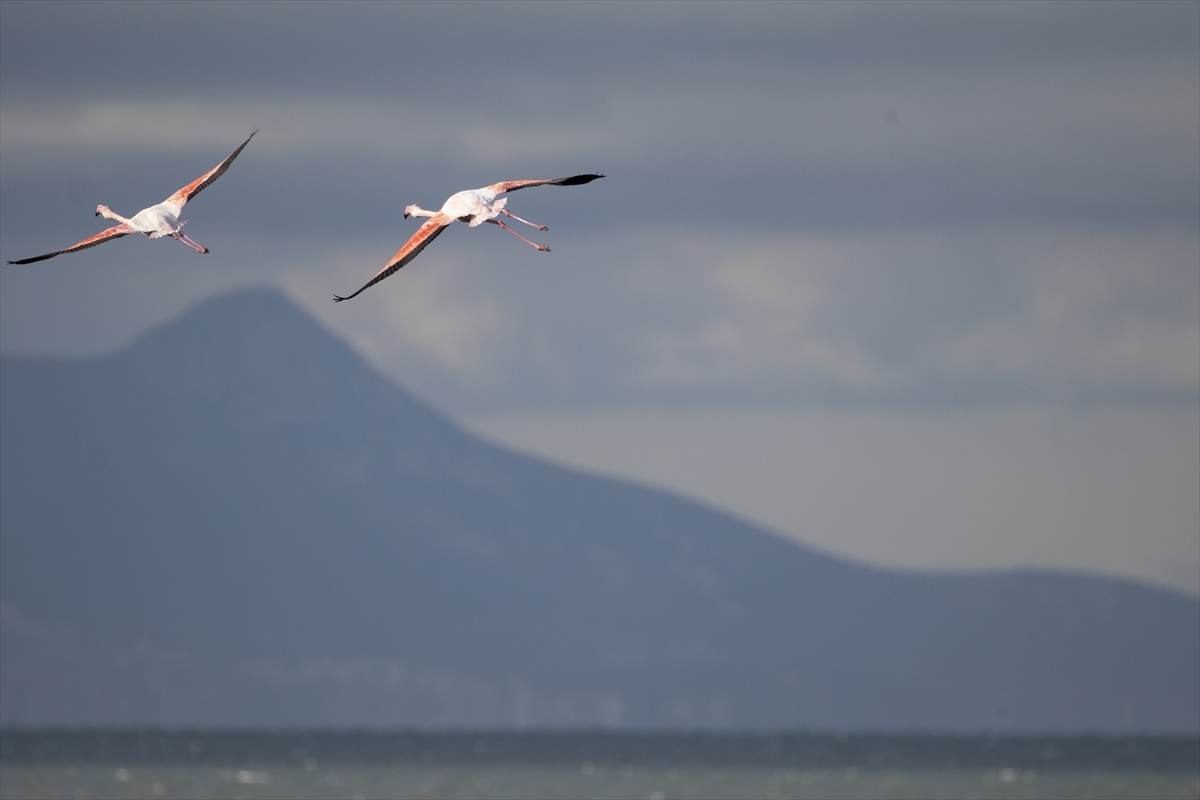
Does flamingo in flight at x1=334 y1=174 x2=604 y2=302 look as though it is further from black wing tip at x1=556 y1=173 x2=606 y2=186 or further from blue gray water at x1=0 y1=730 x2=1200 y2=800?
blue gray water at x1=0 y1=730 x2=1200 y2=800

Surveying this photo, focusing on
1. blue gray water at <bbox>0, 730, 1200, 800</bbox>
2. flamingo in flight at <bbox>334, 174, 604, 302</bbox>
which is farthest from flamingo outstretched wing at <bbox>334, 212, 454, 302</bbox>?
blue gray water at <bbox>0, 730, 1200, 800</bbox>

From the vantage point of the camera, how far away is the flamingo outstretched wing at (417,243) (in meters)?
34.5

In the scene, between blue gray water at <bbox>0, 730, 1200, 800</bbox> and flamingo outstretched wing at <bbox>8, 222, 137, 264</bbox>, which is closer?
flamingo outstretched wing at <bbox>8, 222, 137, 264</bbox>

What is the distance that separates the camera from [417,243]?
3656cm

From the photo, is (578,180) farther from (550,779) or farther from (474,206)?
(550,779)

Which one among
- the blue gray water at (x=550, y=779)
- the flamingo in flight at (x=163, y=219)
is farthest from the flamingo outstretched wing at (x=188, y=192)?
the blue gray water at (x=550, y=779)

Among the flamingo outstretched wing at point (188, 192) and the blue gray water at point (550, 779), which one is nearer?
the flamingo outstretched wing at point (188, 192)

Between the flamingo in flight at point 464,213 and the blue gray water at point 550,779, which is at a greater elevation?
the flamingo in flight at point 464,213

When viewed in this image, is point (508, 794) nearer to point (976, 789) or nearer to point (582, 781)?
point (582, 781)

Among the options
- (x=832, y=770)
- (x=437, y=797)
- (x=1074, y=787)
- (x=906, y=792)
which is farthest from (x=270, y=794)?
(x=832, y=770)

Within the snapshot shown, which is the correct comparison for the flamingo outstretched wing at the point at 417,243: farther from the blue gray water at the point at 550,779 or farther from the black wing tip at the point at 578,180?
the blue gray water at the point at 550,779

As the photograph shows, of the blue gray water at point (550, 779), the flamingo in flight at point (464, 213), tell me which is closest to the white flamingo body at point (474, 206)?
the flamingo in flight at point (464, 213)

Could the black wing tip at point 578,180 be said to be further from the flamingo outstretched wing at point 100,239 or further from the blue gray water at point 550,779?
the blue gray water at point 550,779

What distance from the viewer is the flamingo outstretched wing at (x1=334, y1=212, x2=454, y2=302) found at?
34.5 metres
